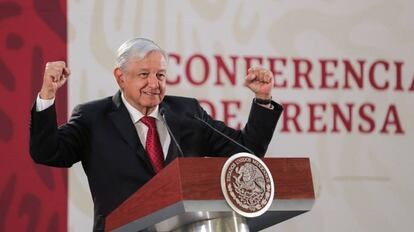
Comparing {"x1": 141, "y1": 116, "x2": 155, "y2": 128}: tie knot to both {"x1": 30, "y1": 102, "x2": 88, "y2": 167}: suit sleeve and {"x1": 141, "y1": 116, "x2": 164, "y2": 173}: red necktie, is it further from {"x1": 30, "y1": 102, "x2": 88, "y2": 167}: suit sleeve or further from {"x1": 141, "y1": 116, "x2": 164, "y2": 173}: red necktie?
{"x1": 30, "y1": 102, "x2": 88, "y2": 167}: suit sleeve

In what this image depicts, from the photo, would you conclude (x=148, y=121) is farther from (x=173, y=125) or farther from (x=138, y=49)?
(x=138, y=49)

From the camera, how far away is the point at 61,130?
8.55 feet

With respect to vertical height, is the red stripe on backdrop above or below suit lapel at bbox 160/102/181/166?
above

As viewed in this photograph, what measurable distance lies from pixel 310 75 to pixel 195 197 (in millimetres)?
2436

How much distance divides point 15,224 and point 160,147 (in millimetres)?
1413

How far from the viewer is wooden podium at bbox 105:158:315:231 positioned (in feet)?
6.32

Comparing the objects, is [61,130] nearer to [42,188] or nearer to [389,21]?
[42,188]

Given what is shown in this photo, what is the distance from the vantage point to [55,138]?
249cm

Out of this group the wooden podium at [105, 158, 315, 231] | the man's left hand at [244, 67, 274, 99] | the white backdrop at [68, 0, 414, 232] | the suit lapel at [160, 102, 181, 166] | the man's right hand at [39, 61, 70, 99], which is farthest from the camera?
the white backdrop at [68, 0, 414, 232]

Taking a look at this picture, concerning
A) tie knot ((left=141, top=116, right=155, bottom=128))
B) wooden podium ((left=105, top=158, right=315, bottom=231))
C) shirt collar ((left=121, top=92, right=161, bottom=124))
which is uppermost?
shirt collar ((left=121, top=92, right=161, bottom=124))

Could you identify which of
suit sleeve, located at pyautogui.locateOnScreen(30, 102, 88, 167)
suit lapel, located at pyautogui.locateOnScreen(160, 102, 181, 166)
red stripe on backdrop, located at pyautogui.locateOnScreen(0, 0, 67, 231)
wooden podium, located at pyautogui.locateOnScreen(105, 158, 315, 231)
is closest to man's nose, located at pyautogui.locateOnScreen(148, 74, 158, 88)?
suit lapel, located at pyautogui.locateOnScreen(160, 102, 181, 166)

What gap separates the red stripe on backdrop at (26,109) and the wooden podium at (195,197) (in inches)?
64.6

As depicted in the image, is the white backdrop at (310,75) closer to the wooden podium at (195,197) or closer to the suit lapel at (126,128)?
the suit lapel at (126,128)

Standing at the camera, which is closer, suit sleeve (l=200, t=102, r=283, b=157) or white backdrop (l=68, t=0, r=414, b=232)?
suit sleeve (l=200, t=102, r=283, b=157)
